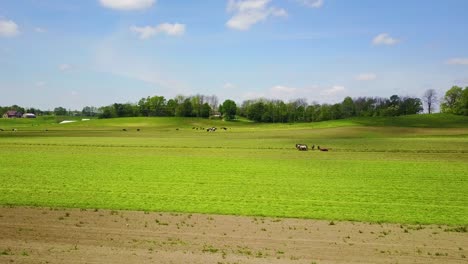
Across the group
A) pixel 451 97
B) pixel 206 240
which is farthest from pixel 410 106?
pixel 206 240

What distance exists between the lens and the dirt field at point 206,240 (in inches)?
548

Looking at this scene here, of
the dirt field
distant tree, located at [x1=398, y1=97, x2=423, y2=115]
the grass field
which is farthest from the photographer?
distant tree, located at [x1=398, y1=97, x2=423, y2=115]

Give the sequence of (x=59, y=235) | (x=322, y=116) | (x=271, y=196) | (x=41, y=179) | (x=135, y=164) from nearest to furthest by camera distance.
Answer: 1. (x=59, y=235)
2. (x=271, y=196)
3. (x=41, y=179)
4. (x=135, y=164)
5. (x=322, y=116)

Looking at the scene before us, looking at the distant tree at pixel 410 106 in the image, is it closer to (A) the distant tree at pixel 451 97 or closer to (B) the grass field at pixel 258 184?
(A) the distant tree at pixel 451 97

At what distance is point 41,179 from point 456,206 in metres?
25.7

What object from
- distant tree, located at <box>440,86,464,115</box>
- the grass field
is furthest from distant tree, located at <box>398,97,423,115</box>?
the grass field

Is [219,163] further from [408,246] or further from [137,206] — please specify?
[408,246]

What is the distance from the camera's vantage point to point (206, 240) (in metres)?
15.9

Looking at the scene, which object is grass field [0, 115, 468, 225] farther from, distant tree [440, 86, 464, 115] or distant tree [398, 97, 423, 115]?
distant tree [398, 97, 423, 115]

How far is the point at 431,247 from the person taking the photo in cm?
1524

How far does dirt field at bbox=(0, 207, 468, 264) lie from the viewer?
13930mm

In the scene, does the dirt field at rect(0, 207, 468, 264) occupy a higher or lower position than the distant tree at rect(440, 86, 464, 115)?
lower

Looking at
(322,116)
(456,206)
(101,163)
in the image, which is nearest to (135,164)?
(101,163)

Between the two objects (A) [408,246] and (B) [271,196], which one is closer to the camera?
(A) [408,246]
